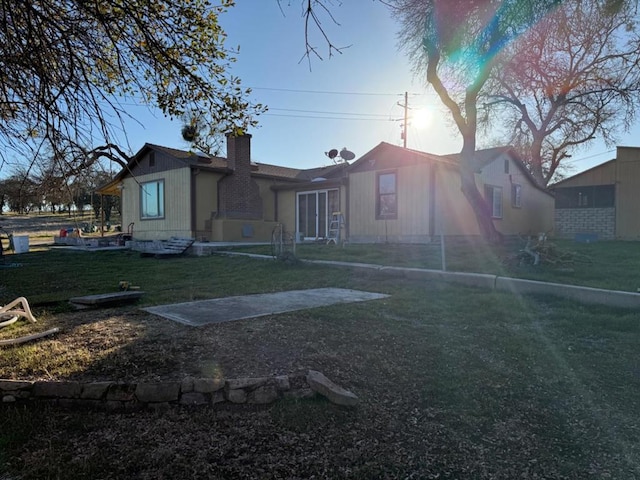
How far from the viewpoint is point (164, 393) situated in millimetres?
2713

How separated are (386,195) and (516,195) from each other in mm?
6873


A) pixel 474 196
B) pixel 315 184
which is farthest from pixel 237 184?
pixel 474 196

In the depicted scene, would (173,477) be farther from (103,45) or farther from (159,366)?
(103,45)

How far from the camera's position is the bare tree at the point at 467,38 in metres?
10.3

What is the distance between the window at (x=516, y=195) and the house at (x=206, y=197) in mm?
7494

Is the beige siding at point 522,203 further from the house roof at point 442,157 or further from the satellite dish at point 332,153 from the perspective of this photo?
the satellite dish at point 332,153

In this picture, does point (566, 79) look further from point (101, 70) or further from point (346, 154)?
point (101, 70)

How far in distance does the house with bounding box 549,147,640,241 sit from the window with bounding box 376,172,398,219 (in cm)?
719

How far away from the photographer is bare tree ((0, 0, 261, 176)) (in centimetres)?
362

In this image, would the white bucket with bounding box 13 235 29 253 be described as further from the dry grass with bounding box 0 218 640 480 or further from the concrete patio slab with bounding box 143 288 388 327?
the concrete patio slab with bounding box 143 288 388 327

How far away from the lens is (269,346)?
3621 millimetres

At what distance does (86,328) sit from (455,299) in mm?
4477

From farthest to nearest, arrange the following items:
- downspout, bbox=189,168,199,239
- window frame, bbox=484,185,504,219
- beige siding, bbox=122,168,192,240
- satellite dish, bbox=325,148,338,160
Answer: satellite dish, bbox=325,148,338,160
window frame, bbox=484,185,504,219
beige siding, bbox=122,168,192,240
downspout, bbox=189,168,199,239

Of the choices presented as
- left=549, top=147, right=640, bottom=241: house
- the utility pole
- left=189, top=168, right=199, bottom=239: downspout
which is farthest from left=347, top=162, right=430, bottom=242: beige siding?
the utility pole
